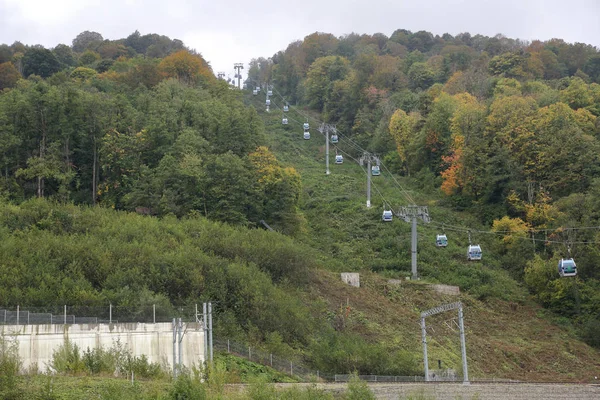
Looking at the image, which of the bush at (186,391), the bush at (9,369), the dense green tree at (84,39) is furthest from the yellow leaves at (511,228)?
the dense green tree at (84,39)

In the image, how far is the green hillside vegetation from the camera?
51188 millimetres

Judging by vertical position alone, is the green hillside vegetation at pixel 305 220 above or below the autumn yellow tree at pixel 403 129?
below

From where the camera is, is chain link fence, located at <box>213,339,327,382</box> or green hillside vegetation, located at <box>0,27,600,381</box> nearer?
chain link fence, located at <box>213,339,327,382</box>

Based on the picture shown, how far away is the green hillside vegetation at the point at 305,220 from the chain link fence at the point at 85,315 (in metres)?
0.22

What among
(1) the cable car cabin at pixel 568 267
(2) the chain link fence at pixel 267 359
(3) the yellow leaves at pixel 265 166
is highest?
(3) the yellow leaves at pixel 265 166

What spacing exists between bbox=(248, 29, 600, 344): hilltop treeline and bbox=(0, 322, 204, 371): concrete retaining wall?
29416mm

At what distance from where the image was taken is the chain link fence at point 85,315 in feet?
132

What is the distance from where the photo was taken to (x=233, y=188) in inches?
2581

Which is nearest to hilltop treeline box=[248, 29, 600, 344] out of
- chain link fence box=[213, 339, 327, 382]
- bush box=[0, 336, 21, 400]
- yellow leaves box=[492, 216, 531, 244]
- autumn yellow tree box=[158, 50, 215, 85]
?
yellow leaves box=[492, 216, 531, 244]

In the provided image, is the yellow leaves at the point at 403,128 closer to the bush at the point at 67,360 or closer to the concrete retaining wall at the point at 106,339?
the concrete retaining wall at the point at 106,339

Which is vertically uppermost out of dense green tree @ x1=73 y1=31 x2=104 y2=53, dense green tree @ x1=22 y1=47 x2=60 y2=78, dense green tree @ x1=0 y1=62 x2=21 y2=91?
dense green tree @ x1=73 y1=31 x2=104 y2=53

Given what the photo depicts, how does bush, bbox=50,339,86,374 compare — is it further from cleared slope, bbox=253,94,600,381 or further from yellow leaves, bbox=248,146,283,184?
yellow leaves, bbox=248,146,283,184

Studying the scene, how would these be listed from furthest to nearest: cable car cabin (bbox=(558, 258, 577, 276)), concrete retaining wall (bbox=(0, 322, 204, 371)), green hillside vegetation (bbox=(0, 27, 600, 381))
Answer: cable car cabin (bbox=(558, 258, 577, 276)), green hillside vegetation (bbox=(0, 27, 600, 381)), concrete retaining wall (bbox=(0, 322, 204, 371))

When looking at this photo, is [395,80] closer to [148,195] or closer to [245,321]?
[148,195]
